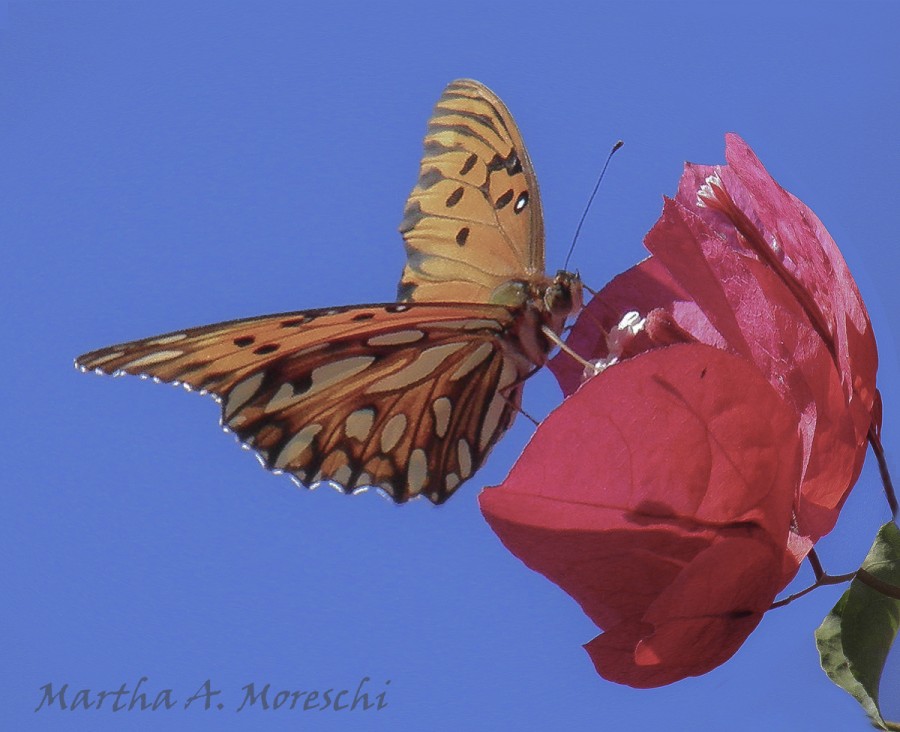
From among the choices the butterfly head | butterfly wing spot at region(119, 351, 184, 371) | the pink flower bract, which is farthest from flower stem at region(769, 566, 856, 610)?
butterfly wing spot at region(119, 351, 184, 371)

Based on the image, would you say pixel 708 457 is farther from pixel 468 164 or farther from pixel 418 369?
pixel 468 164

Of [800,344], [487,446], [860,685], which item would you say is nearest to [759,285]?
[800,344]

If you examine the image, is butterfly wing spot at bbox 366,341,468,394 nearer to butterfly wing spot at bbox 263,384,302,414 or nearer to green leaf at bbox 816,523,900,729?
butterfly wing spot at bbox 263,384,302,414

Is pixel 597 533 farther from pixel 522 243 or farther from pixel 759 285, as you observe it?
pixel 522 243

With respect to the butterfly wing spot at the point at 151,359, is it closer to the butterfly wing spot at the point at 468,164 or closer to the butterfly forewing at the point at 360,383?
the butterfly forewing at the point at 360,383

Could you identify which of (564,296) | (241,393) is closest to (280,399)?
(241,393)

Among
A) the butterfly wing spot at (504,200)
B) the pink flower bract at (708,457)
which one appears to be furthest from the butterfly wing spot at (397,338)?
the pink flower bract at (708,457)
